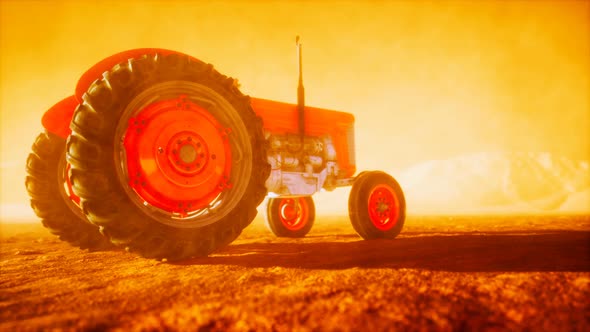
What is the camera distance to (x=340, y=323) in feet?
3.87

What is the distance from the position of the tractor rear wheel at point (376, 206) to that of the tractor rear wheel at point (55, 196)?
274cm

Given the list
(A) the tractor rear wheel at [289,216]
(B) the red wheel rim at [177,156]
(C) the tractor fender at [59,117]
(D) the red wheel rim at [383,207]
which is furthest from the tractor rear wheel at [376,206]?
(C) the tractor fender at [59,117]

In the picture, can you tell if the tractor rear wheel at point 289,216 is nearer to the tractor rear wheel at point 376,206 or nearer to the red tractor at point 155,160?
the tractor rear wheel at point 376,206

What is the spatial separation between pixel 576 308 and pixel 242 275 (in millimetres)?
1570

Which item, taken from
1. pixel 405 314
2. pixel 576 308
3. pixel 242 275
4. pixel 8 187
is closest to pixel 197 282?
pixel 242 275

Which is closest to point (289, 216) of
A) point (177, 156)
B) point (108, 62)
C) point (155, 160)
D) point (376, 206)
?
point (376, 206)

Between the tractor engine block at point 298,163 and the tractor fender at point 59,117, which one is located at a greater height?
the tractor fender at point 59,117

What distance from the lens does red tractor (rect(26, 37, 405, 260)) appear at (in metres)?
2.11

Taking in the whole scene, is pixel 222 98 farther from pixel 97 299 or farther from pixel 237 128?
pixel 97 299

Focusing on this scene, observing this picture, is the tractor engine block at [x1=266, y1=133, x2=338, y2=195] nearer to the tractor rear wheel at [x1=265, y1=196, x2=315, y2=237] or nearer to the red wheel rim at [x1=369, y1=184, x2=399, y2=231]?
the red wheel rim at [x1=369, y1=184, x2=399, y2=231]

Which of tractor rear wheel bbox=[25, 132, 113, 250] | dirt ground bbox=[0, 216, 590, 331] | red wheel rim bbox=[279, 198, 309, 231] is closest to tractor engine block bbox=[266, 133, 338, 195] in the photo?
red wheel rim bbox=[279, 198, 309, 231]

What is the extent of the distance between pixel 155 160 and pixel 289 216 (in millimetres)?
3204

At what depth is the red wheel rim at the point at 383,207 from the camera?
394 cm

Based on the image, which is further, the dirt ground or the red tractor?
the red tractor
